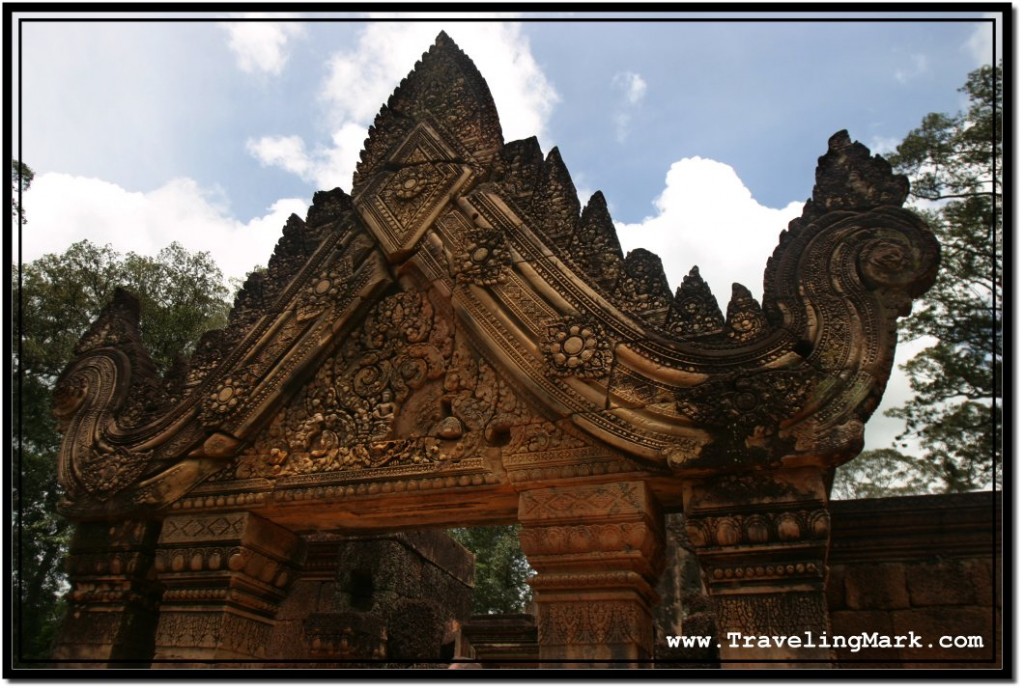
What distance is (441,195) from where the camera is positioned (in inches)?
234

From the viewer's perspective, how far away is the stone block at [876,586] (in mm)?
4672

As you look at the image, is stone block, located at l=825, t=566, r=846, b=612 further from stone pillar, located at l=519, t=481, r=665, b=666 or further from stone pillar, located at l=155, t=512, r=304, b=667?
stone pillar, located at l=155, t=512, r=304, b=667

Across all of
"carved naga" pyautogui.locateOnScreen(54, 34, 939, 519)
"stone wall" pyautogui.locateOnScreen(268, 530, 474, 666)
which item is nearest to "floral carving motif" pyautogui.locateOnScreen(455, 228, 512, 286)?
"carved naga" pyautogui.locateOnScreen(54, 34, 939, 519)

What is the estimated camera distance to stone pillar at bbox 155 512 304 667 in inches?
207

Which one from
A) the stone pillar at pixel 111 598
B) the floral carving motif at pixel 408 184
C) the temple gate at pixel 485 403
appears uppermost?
the floral carving motif at pixel 408 184

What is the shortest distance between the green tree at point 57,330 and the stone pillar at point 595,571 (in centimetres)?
1133

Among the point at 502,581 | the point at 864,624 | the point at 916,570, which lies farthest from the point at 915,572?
the point at 502,581

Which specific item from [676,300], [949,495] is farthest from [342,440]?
[949,495]

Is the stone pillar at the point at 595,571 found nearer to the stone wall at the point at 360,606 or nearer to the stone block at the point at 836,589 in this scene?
the stone block at the point at 836,589

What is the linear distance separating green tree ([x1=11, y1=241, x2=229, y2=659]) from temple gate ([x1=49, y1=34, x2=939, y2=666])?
8707 mm

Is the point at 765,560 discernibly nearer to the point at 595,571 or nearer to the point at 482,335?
the point at 595,571

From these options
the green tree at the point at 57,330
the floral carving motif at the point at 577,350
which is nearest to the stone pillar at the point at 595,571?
the floral carving motif at the point at 577,350

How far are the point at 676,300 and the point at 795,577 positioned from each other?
5.88 ft

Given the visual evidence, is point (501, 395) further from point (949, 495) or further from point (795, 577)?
point (949, 495)
